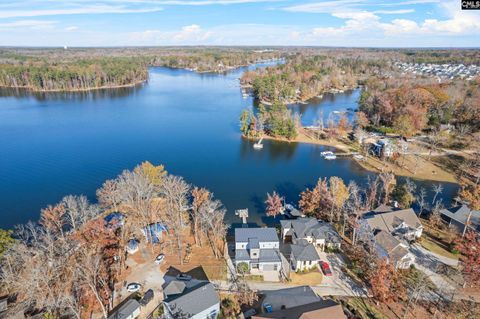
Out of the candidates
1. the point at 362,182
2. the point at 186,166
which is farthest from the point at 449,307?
the point at 186,166

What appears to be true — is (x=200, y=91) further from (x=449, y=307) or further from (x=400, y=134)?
(x=449, y=307)

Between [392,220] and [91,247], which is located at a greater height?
[91,247]

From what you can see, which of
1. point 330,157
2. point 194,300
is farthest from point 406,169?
point 194,300

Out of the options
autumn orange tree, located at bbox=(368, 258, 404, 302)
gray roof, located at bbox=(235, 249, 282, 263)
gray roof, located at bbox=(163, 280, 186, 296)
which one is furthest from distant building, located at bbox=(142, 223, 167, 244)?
autumn orange tree, located at bbox=(368, 258, 404, 302)

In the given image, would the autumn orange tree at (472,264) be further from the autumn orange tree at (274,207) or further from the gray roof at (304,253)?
the autumn orange tree at (274,207)

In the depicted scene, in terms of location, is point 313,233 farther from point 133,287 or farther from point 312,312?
point 133,287
